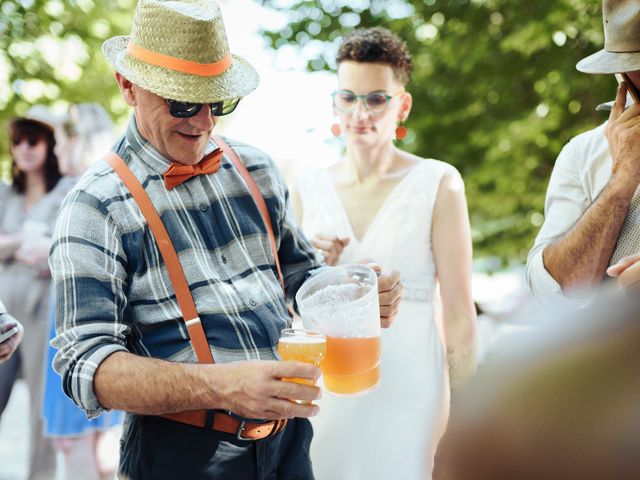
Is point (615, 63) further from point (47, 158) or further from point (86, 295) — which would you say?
point (47, 158)

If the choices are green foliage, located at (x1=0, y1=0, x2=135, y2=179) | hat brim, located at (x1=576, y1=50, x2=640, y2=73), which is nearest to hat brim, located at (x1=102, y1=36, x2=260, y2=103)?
hat brim, located at (x1=576, y1=50, x2=640, y2=73)

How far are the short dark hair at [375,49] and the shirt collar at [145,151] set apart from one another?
1.42 meters

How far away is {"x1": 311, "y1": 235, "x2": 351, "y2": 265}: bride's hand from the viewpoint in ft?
10.9

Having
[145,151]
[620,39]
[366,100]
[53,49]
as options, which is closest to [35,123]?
[366,100]

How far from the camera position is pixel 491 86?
6.96 meters

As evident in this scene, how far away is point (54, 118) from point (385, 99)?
8.75 feet

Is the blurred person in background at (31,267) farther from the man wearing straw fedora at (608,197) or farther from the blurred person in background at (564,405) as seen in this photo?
the blurred person in background at (564,405)

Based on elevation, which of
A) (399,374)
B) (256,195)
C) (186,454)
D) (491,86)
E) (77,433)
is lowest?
(77,433)

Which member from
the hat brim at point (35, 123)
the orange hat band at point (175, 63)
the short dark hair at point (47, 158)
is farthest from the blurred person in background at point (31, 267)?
the orange hat band at point (175, 63)

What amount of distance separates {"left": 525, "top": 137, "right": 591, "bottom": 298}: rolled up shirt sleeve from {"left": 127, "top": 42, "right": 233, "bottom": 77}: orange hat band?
1174 mm

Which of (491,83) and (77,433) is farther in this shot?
(491,83)

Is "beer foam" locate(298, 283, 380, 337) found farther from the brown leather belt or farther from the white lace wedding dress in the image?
the white lace wedding dress

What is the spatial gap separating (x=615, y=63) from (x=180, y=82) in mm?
1247

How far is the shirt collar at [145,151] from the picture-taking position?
226cm
